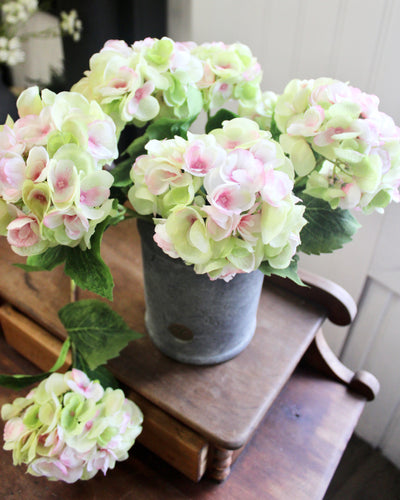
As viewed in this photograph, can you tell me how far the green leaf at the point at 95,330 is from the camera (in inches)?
23.8

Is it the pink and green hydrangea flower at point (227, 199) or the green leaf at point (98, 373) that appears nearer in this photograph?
the pink and green hydrangea flower at point (227, 199)

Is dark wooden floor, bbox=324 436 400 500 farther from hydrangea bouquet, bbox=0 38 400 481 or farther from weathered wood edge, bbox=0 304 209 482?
hydrangea bouquet, bbox=0 38 400 481

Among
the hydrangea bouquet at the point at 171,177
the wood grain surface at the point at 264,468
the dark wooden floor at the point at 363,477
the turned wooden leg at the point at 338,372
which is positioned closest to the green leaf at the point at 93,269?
the hydrangea bouquet at the point at 171,177

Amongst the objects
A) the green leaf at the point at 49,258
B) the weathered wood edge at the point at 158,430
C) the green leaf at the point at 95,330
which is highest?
the green leaf at the point at 49,258

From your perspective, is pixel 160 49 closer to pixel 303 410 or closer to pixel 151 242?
pixel 151 242

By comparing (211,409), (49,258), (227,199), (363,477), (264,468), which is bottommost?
(363,477)

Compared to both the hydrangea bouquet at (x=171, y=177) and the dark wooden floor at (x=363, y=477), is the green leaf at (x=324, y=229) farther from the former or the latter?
the dark wooden floor at (x=363, y=477)

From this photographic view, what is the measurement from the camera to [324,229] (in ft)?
1.68

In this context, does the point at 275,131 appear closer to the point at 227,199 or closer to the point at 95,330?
the point at 227,199

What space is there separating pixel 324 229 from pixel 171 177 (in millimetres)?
201

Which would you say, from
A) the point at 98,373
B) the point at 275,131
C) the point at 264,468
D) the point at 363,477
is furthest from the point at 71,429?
the point at 363,477

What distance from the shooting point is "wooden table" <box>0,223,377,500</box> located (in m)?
0.61

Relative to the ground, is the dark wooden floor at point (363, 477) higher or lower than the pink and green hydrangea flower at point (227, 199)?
lower

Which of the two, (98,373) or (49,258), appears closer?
(49,258)
